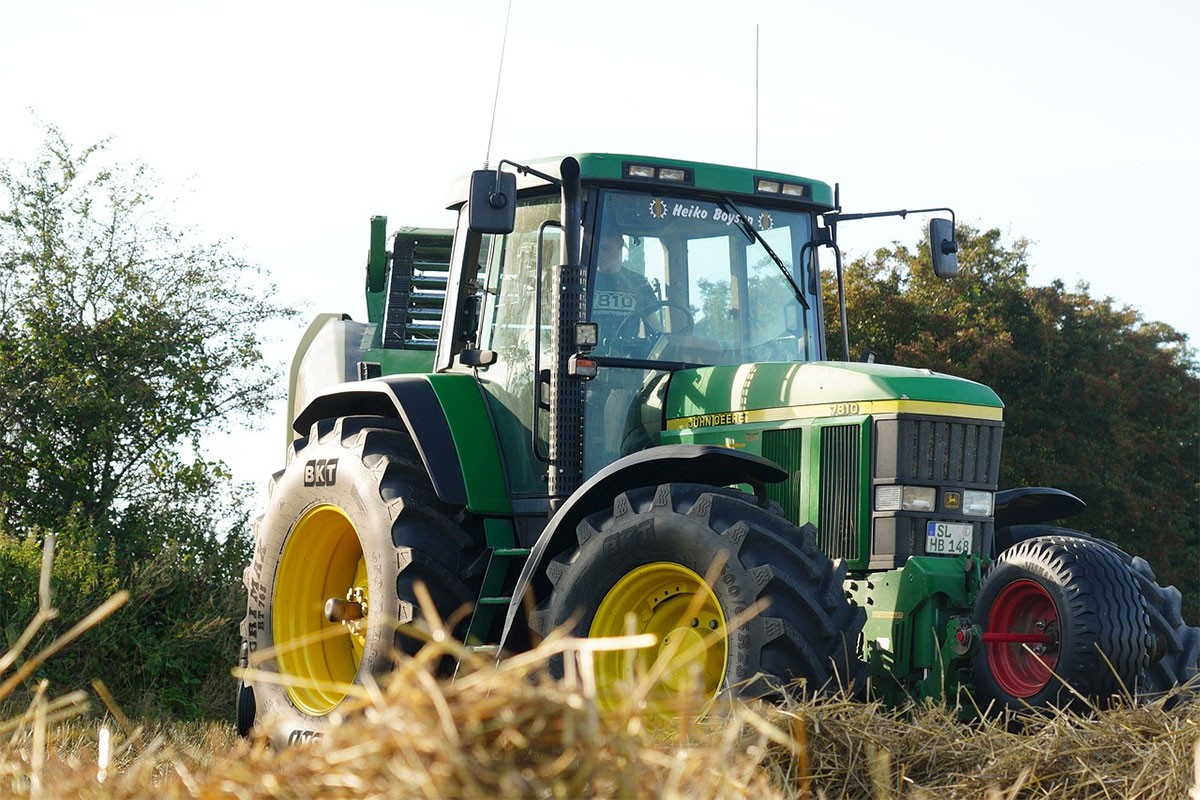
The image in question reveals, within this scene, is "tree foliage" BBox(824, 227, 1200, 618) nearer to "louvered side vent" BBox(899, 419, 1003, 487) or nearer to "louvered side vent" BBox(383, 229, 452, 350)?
"louvered side vent" BBox(383, 229, 452, 350)

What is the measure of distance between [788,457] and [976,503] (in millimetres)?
803

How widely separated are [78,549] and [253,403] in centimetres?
478

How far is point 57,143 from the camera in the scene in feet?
54.8

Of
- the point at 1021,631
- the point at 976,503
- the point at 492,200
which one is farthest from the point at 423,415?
the point at 1021,631

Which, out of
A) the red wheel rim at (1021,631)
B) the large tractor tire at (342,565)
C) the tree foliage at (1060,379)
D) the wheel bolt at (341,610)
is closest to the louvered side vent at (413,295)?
the large tractor tire at (342,565)

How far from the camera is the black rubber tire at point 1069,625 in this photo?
18.3 ft

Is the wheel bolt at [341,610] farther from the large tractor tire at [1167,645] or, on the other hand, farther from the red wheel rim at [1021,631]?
the large tractor tire at [1167,645]

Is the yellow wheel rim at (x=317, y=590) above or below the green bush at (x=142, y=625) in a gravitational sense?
above

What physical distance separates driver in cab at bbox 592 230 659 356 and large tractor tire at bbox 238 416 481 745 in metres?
1.05

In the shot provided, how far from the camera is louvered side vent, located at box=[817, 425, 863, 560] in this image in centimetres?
620

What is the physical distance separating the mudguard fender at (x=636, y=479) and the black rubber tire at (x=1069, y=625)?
97 cm

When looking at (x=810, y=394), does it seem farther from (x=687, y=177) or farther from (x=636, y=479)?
(x=687, y=177)

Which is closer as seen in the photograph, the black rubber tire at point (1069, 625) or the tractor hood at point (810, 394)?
the black rubber tire at point (1069, 625)

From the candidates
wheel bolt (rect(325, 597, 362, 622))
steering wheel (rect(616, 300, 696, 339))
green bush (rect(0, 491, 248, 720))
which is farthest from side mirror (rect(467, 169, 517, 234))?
green bush (rect(0, 491, 248, 720))
